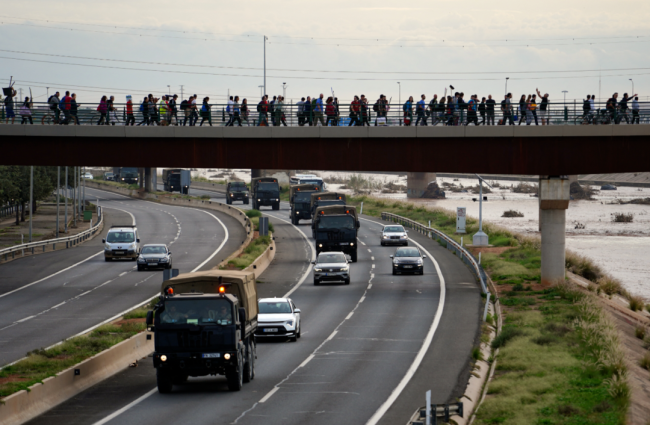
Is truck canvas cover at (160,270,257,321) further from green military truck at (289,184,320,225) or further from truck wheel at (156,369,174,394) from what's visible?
green military truck at (289,184,320,225)

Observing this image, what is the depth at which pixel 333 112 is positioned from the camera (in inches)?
1698

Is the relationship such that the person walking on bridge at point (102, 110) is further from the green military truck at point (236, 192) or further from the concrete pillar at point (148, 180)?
the concrete pillar at point (148, 180)

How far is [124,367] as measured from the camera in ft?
81.0

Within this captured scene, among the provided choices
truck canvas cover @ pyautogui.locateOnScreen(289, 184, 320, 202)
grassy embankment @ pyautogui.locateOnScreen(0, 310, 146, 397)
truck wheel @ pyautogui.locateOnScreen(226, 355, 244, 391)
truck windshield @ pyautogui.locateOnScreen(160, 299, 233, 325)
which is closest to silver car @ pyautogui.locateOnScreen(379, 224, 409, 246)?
truck canvas cover @ pyautogui.locateOnScreen(289, 184, 320, 202)

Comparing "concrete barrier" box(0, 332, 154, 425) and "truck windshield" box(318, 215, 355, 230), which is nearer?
"concrete barrier" box(0, 332, 154, 425)

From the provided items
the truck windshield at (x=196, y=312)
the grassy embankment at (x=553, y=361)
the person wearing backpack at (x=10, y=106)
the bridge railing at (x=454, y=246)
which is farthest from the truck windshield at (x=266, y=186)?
the truck windshield at (x=196, y=312)

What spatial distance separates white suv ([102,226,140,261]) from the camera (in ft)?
186

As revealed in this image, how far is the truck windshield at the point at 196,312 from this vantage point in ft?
63.6

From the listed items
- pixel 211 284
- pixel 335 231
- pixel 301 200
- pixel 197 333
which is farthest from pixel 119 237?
pixel 197 333

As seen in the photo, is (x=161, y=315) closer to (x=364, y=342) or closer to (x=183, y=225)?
(x=364, y=342)

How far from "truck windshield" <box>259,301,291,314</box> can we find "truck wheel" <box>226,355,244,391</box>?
9.20m

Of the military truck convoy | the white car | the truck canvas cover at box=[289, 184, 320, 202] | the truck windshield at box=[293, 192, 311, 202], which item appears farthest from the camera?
the military truck convoy

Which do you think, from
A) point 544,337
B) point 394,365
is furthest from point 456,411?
point 544,337

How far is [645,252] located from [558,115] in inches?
1371
